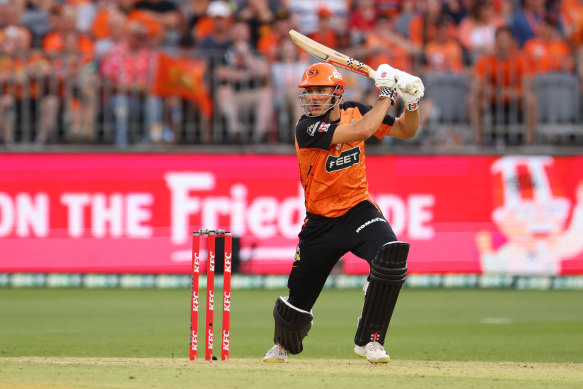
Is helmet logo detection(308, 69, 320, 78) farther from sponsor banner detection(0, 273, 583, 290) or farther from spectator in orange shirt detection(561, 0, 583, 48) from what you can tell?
spectator in orange shirt detection(561, 0, 583, 48)

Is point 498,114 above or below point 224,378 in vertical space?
above

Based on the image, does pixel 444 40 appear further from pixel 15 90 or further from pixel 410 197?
pixel 15 90

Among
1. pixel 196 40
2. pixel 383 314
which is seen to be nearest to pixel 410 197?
pixel 196 40

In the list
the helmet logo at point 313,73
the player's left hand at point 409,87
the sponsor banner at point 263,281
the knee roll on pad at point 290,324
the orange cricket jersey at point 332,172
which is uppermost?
the helmet logo at point 313,73

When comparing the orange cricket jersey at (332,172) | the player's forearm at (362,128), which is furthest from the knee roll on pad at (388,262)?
the player's forearm at (362,128)

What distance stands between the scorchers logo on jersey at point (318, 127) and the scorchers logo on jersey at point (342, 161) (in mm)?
277

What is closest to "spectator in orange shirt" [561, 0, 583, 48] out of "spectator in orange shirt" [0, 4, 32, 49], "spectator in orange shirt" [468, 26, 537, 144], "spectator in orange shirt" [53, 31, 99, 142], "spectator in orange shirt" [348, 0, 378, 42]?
"spectator in orange shirt" [468, 26, 537, 144]

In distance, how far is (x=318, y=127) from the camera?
7766 millimetres

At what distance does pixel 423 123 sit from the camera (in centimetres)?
1570

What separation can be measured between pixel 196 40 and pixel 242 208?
2913mm

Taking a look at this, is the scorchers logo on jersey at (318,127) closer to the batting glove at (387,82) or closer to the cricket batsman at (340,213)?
the cricket batsman at (340,213)

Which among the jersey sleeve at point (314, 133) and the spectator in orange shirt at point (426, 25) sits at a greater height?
the spectator in orange shirt at point (426, 25)

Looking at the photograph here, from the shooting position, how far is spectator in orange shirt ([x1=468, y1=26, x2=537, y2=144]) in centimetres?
1562

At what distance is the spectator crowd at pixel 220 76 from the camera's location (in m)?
15.1
